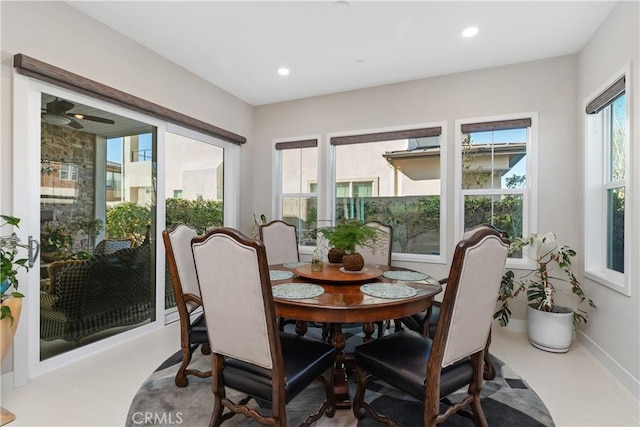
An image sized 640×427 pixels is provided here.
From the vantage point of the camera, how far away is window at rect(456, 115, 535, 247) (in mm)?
3422

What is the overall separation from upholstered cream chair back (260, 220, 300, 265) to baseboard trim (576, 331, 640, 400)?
2.86 metres

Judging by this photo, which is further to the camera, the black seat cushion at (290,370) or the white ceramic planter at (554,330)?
the white ceramic planter at (554,330)

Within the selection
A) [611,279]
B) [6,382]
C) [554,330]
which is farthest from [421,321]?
[6,382]

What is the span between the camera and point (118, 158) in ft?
9.84

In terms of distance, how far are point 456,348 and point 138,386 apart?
2128mm

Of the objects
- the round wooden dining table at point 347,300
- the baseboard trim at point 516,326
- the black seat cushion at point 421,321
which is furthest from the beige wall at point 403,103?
the round wooden dining table at point 347,300

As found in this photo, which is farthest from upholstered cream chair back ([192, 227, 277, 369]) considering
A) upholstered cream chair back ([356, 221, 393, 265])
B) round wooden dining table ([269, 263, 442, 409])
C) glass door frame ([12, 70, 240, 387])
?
upholstered cream chair back ([356, 221, 393, 265])

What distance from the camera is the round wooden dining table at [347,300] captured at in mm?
1683

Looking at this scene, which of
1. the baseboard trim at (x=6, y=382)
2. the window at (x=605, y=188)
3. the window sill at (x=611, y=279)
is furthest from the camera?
the window at (x=605, y=188)

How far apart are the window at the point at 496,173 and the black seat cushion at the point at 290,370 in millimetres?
2507

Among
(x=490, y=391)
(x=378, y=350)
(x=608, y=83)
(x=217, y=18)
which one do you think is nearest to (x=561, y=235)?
(x=608, y=83)

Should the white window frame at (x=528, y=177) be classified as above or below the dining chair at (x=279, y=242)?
above

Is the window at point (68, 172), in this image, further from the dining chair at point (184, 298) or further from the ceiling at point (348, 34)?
the ceiling at point (348, 34)

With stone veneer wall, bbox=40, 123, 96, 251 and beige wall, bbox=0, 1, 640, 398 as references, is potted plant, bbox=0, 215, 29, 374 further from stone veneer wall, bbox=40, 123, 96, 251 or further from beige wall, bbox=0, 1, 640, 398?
stone veneer wall, bbox=40, 123, 96, 251
